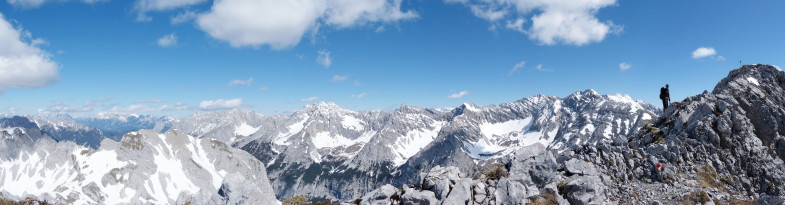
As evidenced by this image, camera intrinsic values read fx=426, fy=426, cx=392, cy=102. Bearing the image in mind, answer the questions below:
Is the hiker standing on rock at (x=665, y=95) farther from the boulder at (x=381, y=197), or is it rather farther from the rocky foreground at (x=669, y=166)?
the boulder at (x=381, y=197)

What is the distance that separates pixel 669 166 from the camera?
35594mm

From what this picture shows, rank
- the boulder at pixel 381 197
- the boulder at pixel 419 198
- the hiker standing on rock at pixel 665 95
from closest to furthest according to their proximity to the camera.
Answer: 1. the boulder at pixel 419 198
2. the boulder at pixel 381 197
3. the hiker standing on rock at pixel 665 95

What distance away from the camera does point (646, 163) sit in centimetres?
3569

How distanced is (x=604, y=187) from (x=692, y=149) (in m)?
16.0

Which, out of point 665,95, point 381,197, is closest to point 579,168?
point 381,197

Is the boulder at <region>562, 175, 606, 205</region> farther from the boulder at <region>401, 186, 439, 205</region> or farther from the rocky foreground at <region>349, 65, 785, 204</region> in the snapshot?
the boulder at <region>401, 186, 439, 205</region>

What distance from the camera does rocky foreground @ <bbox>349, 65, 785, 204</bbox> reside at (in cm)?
2870

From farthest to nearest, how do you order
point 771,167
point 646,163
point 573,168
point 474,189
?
1. point 771,167
2. point 646,163
3. point 573,168
4. point 474,189

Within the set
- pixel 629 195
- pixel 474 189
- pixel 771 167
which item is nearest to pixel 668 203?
pixel 629 195

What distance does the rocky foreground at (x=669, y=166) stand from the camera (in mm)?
28703

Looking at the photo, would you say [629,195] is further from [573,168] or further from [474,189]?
[474,189]

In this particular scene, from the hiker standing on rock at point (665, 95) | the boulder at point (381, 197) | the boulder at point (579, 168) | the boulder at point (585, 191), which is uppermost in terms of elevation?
the hiker standing on rock at point (665, 95)

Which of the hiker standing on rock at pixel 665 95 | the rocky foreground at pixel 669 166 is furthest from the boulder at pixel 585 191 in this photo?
the hiker standing on rock at pixel 665 95

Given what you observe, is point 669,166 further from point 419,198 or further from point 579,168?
point 419,198
